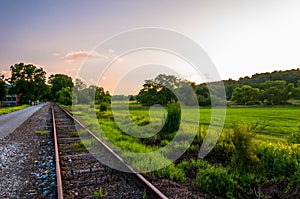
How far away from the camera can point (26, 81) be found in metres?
64.2

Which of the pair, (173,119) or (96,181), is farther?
(173,119)

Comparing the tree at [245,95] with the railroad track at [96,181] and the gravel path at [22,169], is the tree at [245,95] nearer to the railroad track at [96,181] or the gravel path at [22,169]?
the gravel path at [22,169]

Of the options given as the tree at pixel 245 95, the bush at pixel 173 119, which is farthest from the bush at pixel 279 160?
the tree at pixel 245 95

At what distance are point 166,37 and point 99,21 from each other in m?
6.33

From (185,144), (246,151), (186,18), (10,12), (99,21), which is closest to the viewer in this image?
(246,151)

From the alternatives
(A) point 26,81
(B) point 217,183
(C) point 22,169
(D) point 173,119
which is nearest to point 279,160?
(B) point 217,183

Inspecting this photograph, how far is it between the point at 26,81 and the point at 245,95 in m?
60.2

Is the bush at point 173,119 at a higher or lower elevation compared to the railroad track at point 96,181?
higher

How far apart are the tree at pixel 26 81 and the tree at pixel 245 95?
5568 centimetres

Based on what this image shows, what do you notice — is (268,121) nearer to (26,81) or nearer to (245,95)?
(245,95)

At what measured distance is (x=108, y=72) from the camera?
8.53m

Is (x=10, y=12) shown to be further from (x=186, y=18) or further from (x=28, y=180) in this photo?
(x=28, y=180)

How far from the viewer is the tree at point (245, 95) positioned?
5462cm

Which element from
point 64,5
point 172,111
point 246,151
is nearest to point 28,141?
point 172,111
